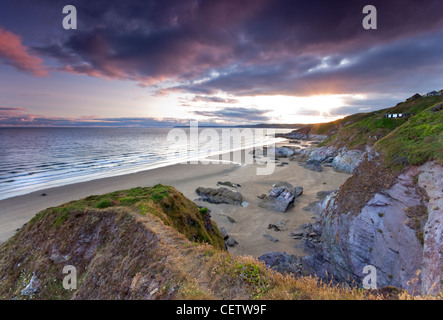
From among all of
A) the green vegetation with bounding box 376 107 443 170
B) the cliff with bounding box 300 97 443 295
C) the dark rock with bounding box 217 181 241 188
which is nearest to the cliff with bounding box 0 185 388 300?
the cliff with bounding box 300 97 443 295

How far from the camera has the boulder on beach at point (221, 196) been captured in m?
26.4

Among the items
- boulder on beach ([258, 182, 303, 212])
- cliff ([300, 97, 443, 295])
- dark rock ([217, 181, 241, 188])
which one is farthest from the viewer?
dark rock ([217, 181, 241, 188])

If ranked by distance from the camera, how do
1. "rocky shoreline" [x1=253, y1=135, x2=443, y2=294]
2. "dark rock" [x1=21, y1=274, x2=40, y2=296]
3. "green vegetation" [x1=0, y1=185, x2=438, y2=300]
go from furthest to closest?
"rocky shoreline" [x1=253, y1=135, x2=443, y2=294] < "dark rock" [x1=21, y1=274, x2=40, y2=296] < "green vegetation" [x1=0, y1=185, x2=438, y2=300]

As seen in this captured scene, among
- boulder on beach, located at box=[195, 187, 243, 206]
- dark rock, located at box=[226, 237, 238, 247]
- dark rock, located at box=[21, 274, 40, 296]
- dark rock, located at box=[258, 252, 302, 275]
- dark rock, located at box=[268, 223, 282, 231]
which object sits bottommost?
dark rock, located at box=[226, 237, 238, 247]

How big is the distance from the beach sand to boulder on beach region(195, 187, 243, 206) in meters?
1.05

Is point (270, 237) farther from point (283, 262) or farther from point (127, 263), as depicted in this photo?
point (127, 263)

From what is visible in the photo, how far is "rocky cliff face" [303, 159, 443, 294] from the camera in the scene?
8797mm

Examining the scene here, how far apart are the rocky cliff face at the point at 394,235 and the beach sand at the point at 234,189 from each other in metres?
4.63

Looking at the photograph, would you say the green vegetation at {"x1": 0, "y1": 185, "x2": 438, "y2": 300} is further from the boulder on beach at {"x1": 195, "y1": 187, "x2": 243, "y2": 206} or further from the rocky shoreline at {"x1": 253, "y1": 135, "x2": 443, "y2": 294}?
the boulder on beach at {"x1": 195, "y1": 187, "x2": 243, "y2": 206}

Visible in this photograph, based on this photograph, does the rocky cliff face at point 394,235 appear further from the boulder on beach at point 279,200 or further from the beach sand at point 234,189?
the boulder on beach at point 279,200

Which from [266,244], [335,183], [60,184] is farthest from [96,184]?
[335,183]

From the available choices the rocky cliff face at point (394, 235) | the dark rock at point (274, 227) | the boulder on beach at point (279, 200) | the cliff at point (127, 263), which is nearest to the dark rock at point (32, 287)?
the cliff at point (127, 263)

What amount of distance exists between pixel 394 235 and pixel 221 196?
64.2 ft
